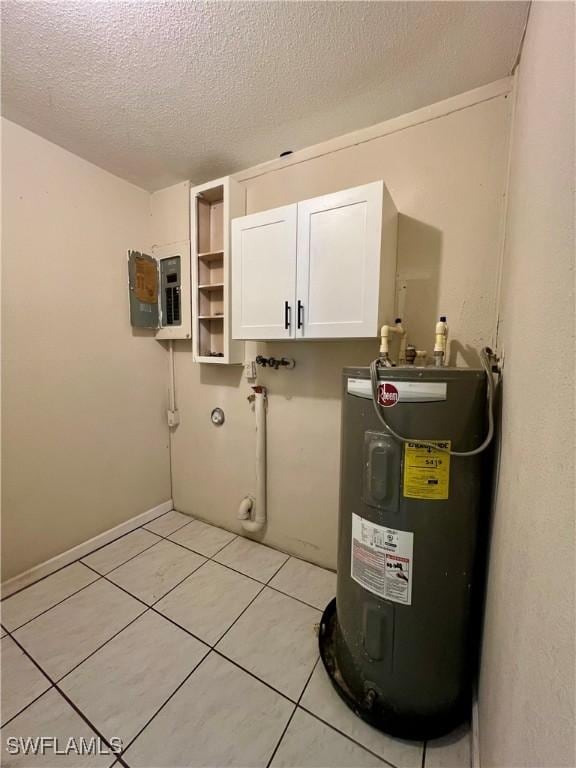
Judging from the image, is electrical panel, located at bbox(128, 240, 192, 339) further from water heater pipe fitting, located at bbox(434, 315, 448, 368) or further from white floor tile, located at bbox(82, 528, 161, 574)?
water heater pipe fitting, located at bbox(434, 315, 448, 368)

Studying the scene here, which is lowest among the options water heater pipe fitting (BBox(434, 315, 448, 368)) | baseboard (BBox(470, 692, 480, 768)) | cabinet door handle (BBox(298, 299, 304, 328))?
baseboard (BBox(470, 692, 480, 768))

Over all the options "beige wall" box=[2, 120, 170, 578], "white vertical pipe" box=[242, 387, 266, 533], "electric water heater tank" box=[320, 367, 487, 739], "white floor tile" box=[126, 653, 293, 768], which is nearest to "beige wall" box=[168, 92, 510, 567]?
"white vertical pipe" box=[242, 387, 266, 533]

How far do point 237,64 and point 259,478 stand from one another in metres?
2.02

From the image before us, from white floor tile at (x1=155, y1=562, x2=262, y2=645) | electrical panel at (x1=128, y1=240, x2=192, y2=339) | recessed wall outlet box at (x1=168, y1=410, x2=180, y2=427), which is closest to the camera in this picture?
white floor tile at (x1=155, y1=562, x2=262, y2=645)

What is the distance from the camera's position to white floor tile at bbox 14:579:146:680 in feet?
3.95

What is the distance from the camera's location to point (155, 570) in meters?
1.69

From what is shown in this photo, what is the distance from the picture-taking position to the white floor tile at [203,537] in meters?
1.89

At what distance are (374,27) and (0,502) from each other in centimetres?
265

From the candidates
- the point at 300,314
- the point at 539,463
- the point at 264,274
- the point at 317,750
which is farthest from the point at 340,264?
the point at 317,750

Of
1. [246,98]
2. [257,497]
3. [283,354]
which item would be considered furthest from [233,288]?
[257,497]

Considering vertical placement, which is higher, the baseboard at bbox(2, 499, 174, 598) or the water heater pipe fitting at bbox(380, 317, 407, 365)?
the water heater pipe fitting at bbox(380, 317, 407, 365)

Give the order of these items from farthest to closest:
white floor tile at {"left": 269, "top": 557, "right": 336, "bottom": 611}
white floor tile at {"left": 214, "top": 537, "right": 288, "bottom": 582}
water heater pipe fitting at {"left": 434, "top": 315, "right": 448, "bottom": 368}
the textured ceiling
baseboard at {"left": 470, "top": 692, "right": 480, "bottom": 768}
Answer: white floor tile at {"left": 214, "top": 537, "right": 288, "bottom": 582} < white floor tile at {"left": 269, "top": 557, "right": 336, "bottom": 611} < water heater pipe fitting at {"left": 434, "top": 315, "right": 448, "bottom": 368} < the textured ceiling < baseboard at {"left": 470, "top": 692, "right": 480, "bottom": 768}

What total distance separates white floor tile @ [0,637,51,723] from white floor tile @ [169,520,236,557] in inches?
33.1

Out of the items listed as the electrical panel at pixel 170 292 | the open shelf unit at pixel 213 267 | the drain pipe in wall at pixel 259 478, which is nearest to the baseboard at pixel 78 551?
the drain pipe in wall at pixel 259 478
